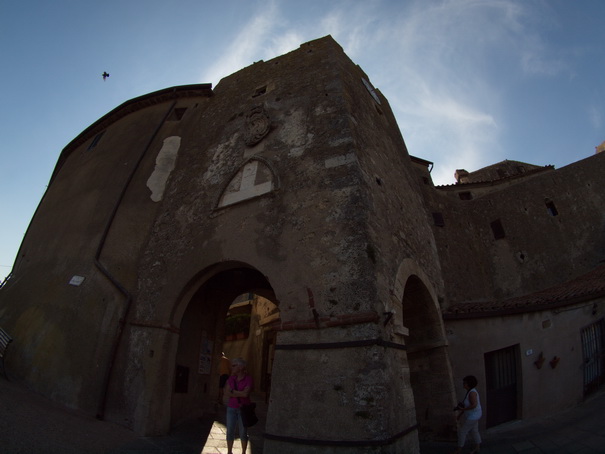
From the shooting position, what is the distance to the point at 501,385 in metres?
7.20

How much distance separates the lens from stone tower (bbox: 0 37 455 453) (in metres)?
4.36

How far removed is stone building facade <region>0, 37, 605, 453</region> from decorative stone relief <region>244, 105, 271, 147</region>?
0.05 metres

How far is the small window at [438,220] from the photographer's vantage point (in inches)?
448

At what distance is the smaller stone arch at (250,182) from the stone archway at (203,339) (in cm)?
137

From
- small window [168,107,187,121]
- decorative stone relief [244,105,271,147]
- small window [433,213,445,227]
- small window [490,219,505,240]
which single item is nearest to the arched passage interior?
decorative stone relief [244,105,271,147]

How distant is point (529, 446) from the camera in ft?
17.0

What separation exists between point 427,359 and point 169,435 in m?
4.93

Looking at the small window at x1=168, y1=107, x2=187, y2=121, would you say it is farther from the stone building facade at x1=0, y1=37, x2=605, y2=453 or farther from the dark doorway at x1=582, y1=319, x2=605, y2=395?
the dark doorway at x1=582, y1=319, x2=605, y2=395

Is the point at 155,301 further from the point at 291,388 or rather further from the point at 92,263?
the point at 291,388

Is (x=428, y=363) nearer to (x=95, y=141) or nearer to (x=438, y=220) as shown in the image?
(x=438, y=220)

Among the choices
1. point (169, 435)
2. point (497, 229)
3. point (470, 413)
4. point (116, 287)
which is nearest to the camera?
point (470, 413)

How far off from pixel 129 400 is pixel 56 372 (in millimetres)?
1812

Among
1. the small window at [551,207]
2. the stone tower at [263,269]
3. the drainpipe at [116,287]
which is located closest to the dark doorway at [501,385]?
the stone tower at [263,269]

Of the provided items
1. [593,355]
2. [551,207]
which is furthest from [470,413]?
[551,207]
